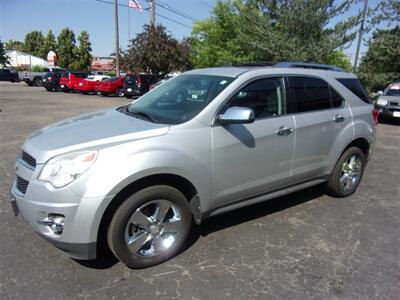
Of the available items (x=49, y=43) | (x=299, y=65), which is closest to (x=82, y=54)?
(x=49, y=43)

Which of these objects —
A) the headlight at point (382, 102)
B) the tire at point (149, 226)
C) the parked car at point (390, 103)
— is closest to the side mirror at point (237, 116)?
the tire at point (149, 226)

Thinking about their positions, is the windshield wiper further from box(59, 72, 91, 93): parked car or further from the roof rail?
box(59, 72, 91, 93): parked car

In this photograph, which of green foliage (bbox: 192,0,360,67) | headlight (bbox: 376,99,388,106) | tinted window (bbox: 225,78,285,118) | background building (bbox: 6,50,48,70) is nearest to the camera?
tinted window (bbox: 225,78,285,118)

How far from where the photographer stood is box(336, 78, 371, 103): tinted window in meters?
4.59

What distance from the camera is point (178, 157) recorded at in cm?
295

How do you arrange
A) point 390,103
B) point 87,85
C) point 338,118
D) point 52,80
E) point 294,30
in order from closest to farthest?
point 338,118
point 390,103
point 294,30
point 87,85
point 52,80

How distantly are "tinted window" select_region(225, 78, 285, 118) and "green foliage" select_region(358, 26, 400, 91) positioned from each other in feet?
59.0

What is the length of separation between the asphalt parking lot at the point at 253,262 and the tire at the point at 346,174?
24 cm

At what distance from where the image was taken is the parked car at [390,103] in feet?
39.8

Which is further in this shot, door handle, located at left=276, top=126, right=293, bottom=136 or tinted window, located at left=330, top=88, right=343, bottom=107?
tinted window, located at left=330, top=88, right=343, bottom=107

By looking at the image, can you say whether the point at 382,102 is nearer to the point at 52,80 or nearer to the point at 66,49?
the point at 52,80

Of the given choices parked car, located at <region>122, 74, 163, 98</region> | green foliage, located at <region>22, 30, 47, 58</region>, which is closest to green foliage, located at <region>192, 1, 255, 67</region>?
parked car, located at <region>122, 74, 163, 98</region>

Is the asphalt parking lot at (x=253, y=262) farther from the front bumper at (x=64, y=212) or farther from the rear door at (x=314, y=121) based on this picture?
the rear door at (x=314, y=121)

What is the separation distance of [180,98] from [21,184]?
69.1 inches
